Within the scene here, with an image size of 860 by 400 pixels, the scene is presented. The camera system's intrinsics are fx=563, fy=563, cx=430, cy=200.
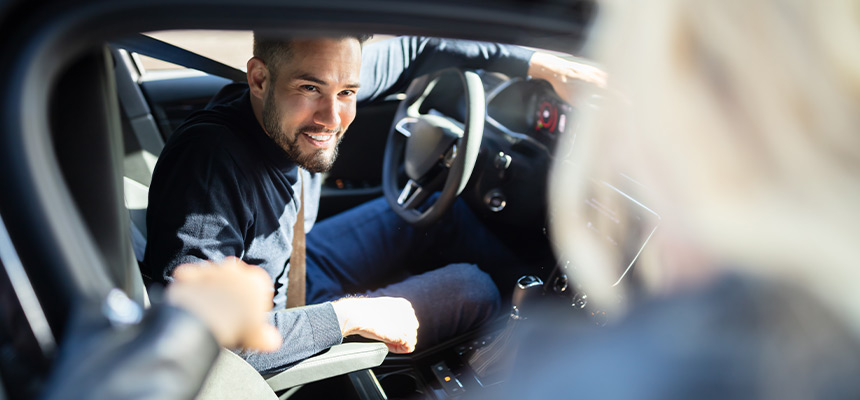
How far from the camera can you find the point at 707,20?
56 cm

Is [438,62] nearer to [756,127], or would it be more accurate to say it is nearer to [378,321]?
[378,321]

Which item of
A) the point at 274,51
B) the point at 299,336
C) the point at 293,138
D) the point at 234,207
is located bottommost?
the point at 299,336

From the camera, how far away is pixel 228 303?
538mm

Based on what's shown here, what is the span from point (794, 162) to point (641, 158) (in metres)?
0.14

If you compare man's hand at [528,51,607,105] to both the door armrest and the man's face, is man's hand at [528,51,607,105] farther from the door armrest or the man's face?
the door armrest

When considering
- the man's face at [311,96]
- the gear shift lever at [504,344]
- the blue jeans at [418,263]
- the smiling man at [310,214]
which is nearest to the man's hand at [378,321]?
the smiling man at [310,214]

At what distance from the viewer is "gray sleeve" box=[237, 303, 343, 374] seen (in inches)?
46.6

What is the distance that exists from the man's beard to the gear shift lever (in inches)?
26.3

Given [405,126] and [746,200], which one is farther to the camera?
[405,126]

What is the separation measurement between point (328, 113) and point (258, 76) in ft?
0.64

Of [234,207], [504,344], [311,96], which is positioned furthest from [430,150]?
[234,207]

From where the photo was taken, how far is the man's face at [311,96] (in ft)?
4.48

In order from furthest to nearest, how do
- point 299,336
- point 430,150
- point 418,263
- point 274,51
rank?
point 418,263, point 430,150, point 274,51, point 299,336

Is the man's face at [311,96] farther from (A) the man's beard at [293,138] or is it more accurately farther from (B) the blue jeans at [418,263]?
(B) the blue jeans at [418,263]
